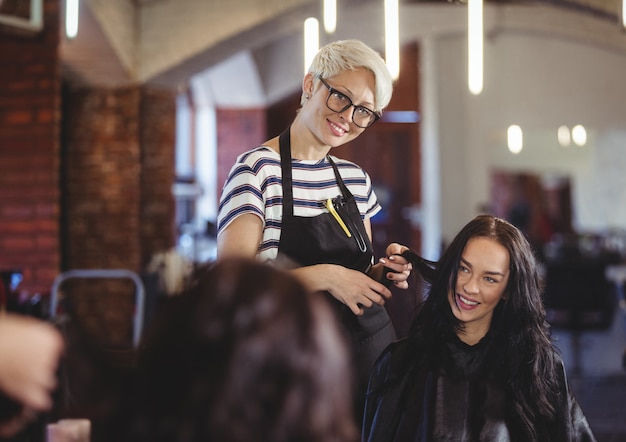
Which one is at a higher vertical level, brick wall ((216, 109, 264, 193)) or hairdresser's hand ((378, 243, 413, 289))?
brick wall ((216, 109, 264, 193))

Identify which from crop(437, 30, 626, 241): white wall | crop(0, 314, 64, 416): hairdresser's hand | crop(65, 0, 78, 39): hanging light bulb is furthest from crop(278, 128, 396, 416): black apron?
crop(437, 30, 626, 241): white wall

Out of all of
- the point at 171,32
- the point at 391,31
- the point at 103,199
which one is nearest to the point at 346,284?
the point at 391,31

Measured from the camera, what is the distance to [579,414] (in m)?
1.82

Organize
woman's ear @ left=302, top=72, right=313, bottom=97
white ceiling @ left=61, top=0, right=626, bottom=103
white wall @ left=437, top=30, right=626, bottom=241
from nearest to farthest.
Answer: woman's ear @ left=302, top=72, right=313, bottom=97
white ceiling @ left=61, top=0, right=626, bottom=103
white wall @ left=437, top=30, right=626, bottom=241

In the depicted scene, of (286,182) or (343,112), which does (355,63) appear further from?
(286,182)

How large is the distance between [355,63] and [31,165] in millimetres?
3455

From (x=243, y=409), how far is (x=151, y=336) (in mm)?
133

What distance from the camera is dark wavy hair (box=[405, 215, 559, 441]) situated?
179cm

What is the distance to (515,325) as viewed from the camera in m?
1.87

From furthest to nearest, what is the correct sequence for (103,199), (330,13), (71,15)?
(103,199) < (330,13) < (71,15)

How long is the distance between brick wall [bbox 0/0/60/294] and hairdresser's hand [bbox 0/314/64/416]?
161 inches

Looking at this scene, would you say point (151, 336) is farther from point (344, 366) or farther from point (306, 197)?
point (306, 197)

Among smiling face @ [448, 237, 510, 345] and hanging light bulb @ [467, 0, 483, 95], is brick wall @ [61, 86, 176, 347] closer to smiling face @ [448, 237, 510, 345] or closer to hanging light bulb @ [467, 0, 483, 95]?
hanging light bulb @ [467, 0, 483, 95]

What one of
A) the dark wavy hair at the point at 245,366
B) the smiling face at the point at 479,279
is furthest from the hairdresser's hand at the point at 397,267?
the dark wavy hair at the point at 245,366
